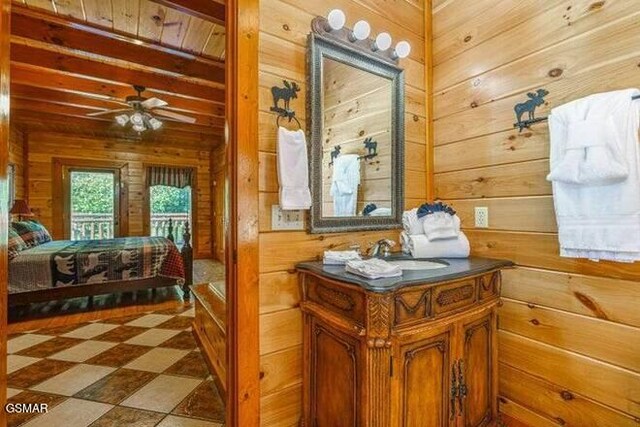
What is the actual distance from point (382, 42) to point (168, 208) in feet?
21.0

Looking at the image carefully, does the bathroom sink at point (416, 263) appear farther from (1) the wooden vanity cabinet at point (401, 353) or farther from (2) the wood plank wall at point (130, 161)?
(2) the wood plank wall at point (130, 161)

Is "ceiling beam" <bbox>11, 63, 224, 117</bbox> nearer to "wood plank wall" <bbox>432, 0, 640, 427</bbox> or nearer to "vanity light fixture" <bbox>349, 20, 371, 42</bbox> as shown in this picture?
"vanity light fixture" <bbox>349, 20, 371, 42</bbox>

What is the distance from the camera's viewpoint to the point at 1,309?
41.5 inches

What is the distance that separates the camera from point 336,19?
1.50m

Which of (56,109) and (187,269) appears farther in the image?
(56,109)

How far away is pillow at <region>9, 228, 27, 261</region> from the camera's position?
10.3ft

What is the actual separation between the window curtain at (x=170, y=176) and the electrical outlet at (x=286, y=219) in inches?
238

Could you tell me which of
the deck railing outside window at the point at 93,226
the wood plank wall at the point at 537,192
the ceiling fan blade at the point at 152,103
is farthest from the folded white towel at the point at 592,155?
the deck railing outside window at the point at 93,226

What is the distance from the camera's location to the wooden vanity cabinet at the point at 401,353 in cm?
108

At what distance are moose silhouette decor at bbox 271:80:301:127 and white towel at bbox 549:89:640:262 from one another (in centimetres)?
116

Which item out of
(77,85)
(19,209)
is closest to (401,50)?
(77,85)

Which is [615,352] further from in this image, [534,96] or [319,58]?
[319,58]

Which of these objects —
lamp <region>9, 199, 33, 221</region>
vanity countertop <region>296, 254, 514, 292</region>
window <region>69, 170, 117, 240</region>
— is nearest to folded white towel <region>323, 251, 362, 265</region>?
vanity countertop <region>296, 254, 514, 292</region>

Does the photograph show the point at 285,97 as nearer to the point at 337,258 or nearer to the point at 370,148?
the point at 370,148
